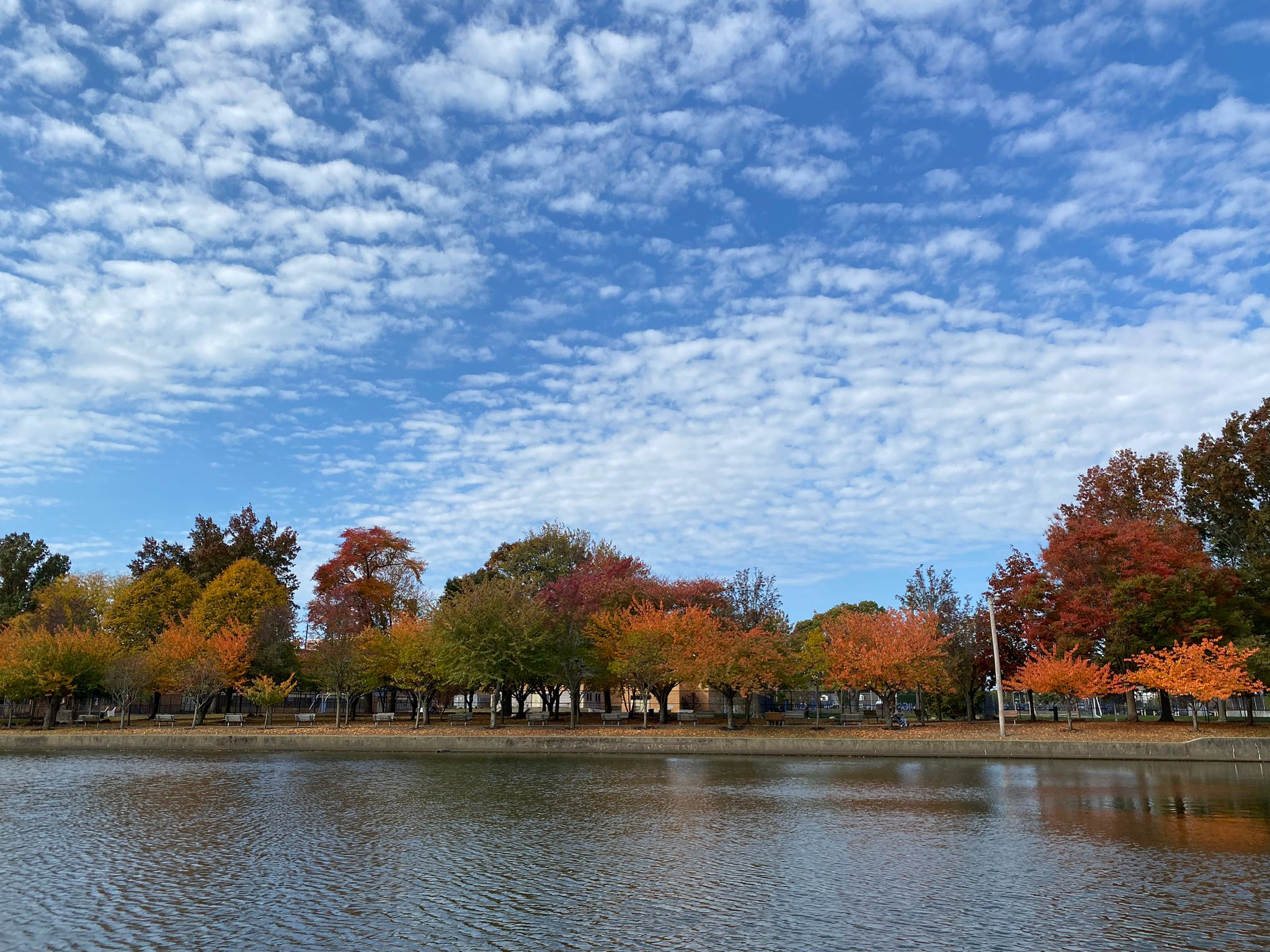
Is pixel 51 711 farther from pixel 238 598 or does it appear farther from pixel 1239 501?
pixel 1239 501

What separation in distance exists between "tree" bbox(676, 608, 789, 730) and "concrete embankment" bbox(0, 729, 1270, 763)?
3403 millimetres

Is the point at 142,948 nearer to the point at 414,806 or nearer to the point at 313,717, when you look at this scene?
the point at 414,806

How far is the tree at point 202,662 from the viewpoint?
165 ft

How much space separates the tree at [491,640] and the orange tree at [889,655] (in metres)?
15.8

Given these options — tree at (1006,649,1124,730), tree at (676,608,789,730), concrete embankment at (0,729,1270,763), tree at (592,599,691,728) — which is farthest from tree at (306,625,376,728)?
tree at (1006,649,1124,730)

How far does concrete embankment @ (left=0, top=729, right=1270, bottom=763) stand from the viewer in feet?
121

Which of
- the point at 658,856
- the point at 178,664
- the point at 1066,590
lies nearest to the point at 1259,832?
the point at 658,856

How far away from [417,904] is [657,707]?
2275 inches

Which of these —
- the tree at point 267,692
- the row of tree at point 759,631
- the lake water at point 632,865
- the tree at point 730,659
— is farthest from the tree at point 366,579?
the lake water at point 632,865

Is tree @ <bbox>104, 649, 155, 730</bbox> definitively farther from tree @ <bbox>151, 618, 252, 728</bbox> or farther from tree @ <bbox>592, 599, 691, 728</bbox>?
tree @ <bbox>592, 599, 691, 728</bbox>

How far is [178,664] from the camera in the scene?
171ft

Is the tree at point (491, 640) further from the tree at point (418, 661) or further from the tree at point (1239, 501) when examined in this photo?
the tree at point (1239, 501)

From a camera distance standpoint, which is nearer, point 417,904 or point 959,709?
point 417,904

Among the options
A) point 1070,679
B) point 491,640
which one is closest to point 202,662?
point 491,640
